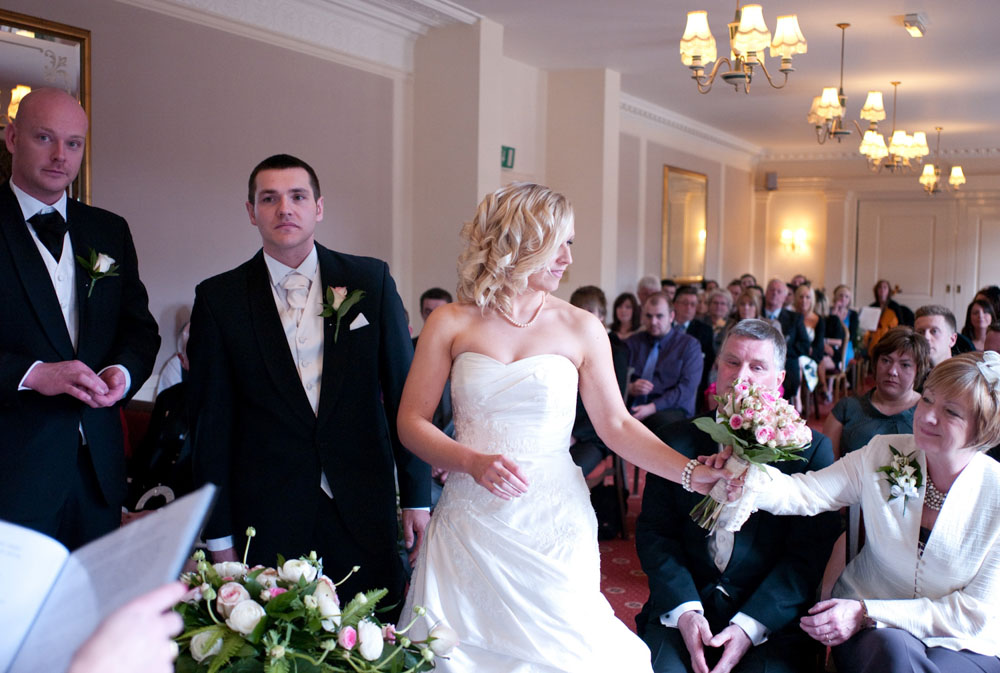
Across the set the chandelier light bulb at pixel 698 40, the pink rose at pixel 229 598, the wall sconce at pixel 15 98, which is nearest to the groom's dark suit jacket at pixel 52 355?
the pink rose at pixel 229 598

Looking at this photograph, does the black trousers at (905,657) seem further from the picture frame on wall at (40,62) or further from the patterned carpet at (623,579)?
the picture frame on wall at (40,62)

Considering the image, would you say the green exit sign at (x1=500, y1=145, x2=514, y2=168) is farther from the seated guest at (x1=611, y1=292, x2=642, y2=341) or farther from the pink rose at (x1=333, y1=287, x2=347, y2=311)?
the pink rose at (x1=333, y1=287, x2=347, y2=311)

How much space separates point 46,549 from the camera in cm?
99

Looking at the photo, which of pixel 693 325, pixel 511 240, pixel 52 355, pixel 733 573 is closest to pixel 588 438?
pixel 693 325

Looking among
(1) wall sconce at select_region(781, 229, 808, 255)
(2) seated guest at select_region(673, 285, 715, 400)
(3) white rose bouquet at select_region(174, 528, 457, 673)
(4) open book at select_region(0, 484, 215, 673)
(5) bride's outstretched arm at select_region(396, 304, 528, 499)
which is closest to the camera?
(4) open book at select_region(0, 484, 215, 673)

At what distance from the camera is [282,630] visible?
148 centimetres

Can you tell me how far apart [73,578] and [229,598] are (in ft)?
1.72

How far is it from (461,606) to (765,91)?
9.68m

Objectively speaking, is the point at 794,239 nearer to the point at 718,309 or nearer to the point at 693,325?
the point at 718,309

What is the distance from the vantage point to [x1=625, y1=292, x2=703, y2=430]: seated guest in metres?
5.83

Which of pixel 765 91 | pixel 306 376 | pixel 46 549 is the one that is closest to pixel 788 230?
pixel 765 91

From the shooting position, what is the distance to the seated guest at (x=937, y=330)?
4387 millimetres

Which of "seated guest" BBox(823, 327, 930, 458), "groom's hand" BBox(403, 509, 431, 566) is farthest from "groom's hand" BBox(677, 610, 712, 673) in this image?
"seated guest" BBox(823, 327, 930, 458)

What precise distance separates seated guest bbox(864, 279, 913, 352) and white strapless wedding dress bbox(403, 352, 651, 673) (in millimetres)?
7892
